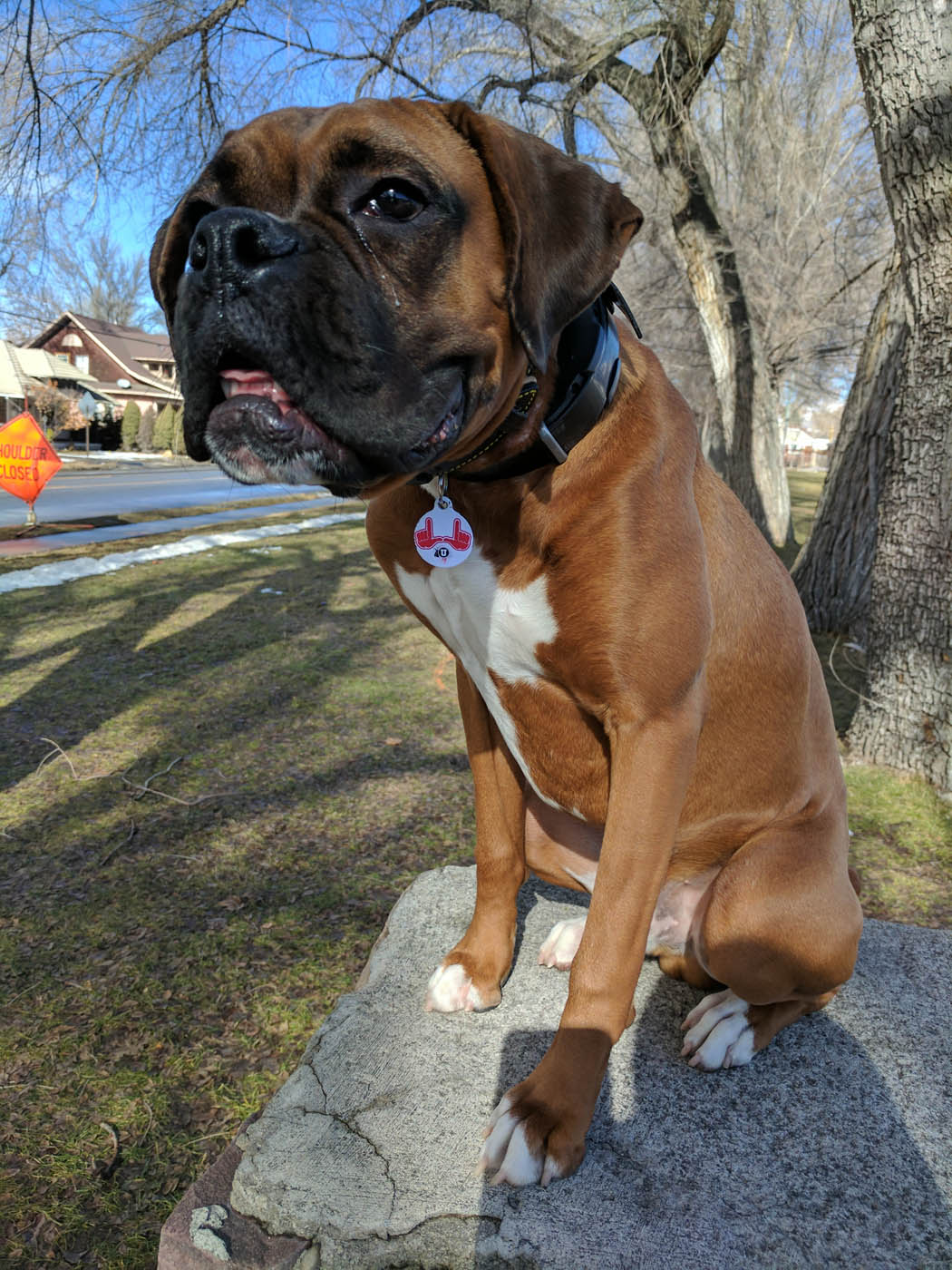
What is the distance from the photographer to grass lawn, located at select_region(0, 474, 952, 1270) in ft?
6.97

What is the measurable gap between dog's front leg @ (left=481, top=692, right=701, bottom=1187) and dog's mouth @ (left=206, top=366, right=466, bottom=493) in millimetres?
713

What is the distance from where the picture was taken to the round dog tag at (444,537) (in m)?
2.00

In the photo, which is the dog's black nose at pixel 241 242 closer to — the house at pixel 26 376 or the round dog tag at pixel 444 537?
the round dog tag at pixel 444 537

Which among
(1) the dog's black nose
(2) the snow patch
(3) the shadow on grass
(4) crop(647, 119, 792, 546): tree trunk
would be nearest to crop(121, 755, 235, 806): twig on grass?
(3) the shadow on grass

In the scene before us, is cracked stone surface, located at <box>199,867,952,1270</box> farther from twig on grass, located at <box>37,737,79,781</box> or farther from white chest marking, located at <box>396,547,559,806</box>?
twig on grass, located at <box>37,737,79,781</box>

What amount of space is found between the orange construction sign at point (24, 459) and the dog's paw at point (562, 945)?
11.3m

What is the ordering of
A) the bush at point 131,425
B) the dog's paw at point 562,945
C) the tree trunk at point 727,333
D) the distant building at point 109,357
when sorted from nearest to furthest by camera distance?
the dog's paw at point 562,945 → the tree trunk at point 727,333 → the bush at point 131,425 → the distant building at point 109,357

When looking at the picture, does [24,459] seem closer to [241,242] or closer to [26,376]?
[241,242]

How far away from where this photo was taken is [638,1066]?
2162 millimetres

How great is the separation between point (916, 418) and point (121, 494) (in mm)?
16231

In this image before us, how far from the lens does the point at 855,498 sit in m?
6.56

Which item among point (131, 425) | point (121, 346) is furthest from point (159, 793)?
point (121, 346)

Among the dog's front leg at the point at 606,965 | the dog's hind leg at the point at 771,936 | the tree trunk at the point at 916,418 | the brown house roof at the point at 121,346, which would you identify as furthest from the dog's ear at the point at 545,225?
the brown house roof at the point at 121,346

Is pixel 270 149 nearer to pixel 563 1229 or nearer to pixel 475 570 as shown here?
pixel 475 570
